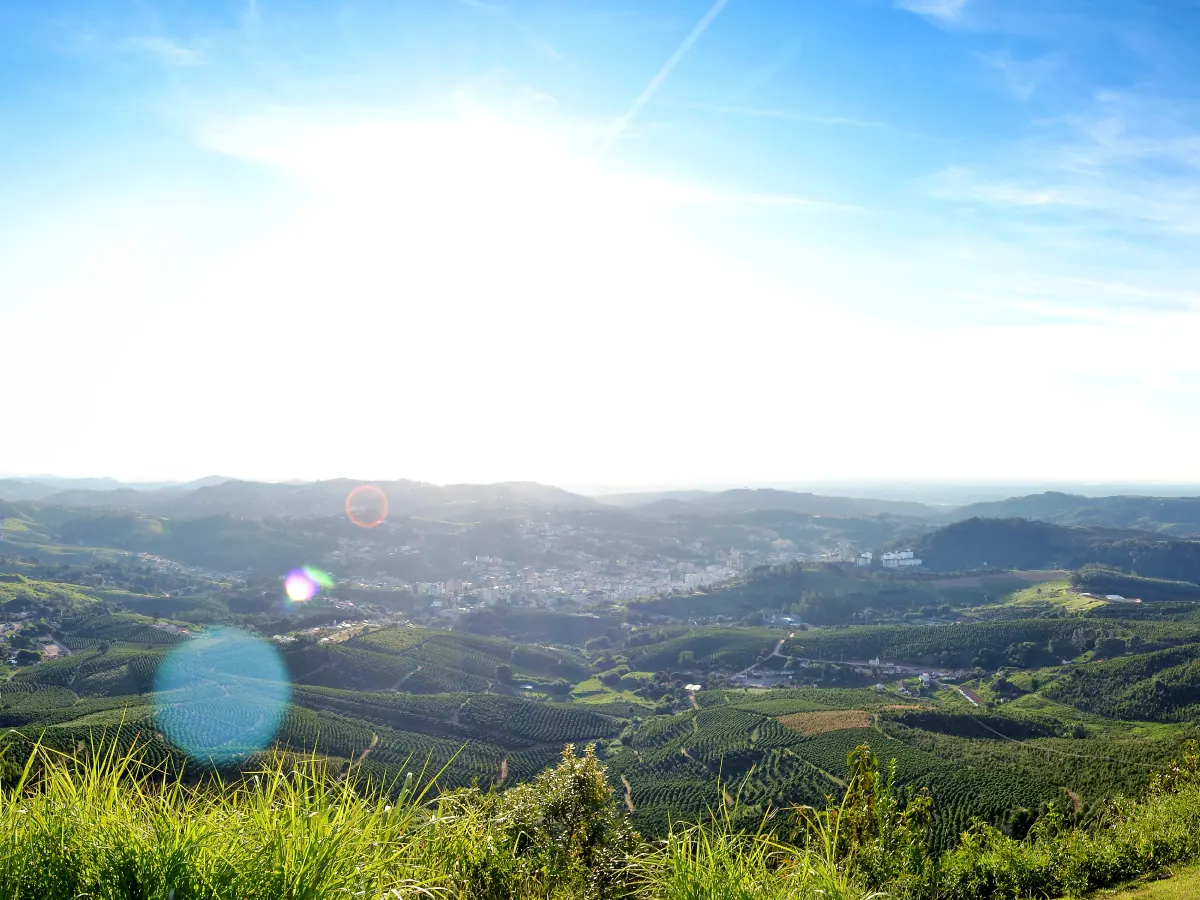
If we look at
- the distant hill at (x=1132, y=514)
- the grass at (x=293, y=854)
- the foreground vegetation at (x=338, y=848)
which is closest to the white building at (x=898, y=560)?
the distant hill at (x=1132, y=514)

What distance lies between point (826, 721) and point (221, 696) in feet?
136

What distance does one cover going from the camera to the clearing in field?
140ft

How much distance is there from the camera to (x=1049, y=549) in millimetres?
122062

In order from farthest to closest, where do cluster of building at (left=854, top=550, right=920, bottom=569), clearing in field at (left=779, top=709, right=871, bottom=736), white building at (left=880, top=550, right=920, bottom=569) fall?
white building at (left=880, top=550, right=920, bottom=569) < cluster of building at (left=854, top=550, right=920, bottom=569) < clearing in field at (left=779, top=709, right=871, bottom=736)

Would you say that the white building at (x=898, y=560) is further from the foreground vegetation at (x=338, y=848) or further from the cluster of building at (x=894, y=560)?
the foreground vegetation at (x=338, y=848)

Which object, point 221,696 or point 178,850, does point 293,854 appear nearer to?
point 178,850

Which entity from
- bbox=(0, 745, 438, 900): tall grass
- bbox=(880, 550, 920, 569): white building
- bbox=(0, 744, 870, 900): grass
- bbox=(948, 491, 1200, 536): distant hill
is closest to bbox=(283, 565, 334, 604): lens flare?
bbox=(880, 550, 920, 569): white building

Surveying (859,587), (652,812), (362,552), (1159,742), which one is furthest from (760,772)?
(362,552)

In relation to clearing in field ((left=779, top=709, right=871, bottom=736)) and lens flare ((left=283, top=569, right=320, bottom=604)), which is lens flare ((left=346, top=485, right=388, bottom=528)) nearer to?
lens flare ((left=283, top=569, right=320, bottom=604))

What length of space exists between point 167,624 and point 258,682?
96.0 ft

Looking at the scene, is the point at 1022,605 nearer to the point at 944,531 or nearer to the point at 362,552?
the point at 944,531

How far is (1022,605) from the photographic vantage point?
86.2 m

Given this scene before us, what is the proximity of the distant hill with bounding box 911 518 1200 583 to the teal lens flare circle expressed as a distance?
382 ft

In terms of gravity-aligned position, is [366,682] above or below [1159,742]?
below
